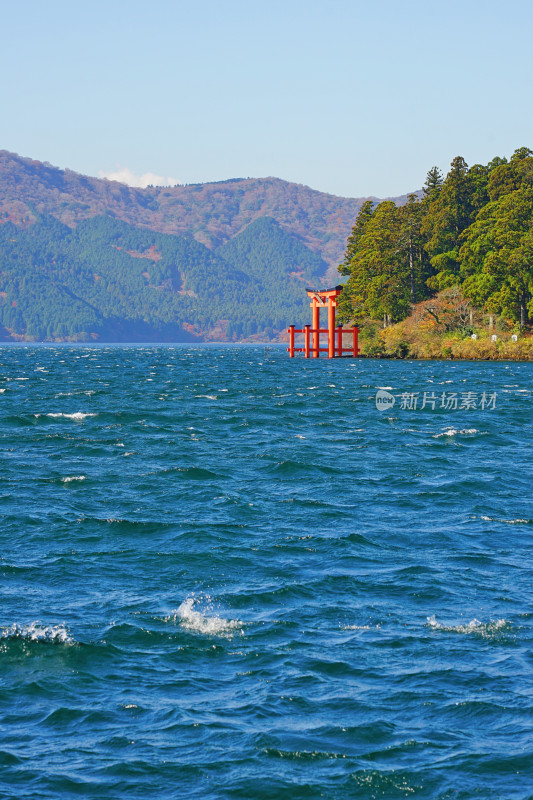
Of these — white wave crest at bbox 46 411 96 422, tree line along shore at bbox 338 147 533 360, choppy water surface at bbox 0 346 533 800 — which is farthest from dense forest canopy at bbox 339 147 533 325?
choppy water surface at bbox 0 346 533 800

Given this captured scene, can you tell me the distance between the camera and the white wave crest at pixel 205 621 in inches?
472

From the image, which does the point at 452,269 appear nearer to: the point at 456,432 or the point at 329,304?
the point at 329,304

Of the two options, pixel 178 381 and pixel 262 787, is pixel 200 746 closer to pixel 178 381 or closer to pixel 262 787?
pixel 262 787

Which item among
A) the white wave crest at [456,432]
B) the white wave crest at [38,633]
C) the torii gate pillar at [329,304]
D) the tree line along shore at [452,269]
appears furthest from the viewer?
the torii gate pillar at [329,304]

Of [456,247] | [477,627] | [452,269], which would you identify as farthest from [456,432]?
[456,247]

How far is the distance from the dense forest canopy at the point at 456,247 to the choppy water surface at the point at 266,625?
63196mm

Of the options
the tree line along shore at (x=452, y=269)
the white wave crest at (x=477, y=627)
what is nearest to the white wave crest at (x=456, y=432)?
the white wave crest at (x=477, y=627)

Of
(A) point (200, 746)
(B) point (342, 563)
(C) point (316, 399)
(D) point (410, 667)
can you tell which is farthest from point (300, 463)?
(C) point (316, 399)

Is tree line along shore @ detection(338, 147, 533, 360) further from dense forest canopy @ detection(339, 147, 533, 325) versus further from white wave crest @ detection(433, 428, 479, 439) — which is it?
white wave crest @ detection(433, 428, 479, 439)

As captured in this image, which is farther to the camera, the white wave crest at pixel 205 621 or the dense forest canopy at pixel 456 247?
the dense forest canopy at pixel 456 247

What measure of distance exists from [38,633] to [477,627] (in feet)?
18.9

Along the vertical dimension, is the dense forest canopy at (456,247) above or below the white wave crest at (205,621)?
above

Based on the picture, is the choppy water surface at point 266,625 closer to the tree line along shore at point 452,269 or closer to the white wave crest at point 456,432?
the white wave crest at point 456,432

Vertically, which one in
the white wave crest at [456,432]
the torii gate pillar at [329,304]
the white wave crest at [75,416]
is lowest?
the white wave crest at [456,432]
